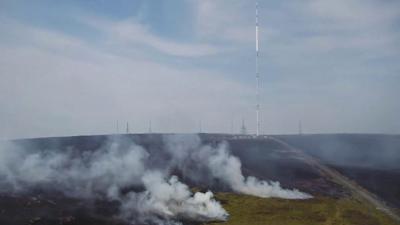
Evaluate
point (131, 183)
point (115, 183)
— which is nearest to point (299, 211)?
point (131, 183)

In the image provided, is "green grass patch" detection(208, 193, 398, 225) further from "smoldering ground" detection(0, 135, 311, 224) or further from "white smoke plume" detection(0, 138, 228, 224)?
"white smoke plume" detection(0, 138, 228, 224)

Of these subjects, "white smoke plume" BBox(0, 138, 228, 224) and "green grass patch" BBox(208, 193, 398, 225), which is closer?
"white smoke plume" BBox(0, 138, 228, 224)

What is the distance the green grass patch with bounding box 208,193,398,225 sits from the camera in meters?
122

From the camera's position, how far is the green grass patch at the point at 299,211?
122062mm

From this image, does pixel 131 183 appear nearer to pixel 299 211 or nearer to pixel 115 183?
pixel 115 183

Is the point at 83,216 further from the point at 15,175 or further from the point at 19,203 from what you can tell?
the point at 15,175

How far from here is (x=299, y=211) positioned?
134625 millimetres

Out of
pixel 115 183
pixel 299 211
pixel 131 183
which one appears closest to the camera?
pixel 299 211

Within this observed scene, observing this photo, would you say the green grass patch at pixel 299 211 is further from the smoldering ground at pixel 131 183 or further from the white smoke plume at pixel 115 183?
the white smoke plume at pixel 115 183

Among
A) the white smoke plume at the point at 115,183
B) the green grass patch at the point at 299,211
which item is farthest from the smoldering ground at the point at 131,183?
the green grass patch at the point at 299,211

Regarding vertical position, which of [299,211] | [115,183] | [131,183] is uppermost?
[115,183]

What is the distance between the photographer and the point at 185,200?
5226 inches

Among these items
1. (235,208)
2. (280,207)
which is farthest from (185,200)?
(280,207)

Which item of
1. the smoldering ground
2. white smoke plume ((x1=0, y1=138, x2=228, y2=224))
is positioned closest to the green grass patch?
the smoldering ground
